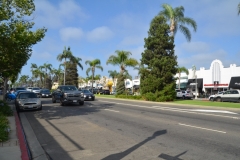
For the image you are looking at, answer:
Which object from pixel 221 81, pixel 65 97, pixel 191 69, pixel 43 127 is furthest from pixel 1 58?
pixel 191 69

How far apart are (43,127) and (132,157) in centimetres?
646

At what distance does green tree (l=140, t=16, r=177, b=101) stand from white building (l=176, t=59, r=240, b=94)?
18.5 meters

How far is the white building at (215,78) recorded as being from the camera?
45.8 metres

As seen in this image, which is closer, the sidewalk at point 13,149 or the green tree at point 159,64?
the sidewalk at point 13,149

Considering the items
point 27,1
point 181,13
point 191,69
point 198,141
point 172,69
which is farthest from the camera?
point 191,69

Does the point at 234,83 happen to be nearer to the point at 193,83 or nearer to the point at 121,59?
the point at 193,83

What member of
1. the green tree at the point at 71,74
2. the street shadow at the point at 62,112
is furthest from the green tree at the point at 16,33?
the green tree at the point at 71,74

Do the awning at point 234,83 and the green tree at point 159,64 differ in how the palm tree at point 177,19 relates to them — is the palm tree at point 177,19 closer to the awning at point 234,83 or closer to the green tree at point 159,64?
the green tree at point 159,64

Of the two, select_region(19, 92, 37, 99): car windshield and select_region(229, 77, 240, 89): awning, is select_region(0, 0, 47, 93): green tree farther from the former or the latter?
select_region(229, 77, 240, 89): awning

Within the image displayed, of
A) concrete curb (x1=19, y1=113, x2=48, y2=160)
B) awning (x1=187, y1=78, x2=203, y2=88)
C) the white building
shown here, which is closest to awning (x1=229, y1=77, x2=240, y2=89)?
the white building

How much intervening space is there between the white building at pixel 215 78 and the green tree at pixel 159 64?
18459 millimetres

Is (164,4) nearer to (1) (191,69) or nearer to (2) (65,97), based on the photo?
(2) (65,97)

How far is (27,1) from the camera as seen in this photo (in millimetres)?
12859

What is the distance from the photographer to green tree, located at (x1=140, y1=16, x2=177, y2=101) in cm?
3069
